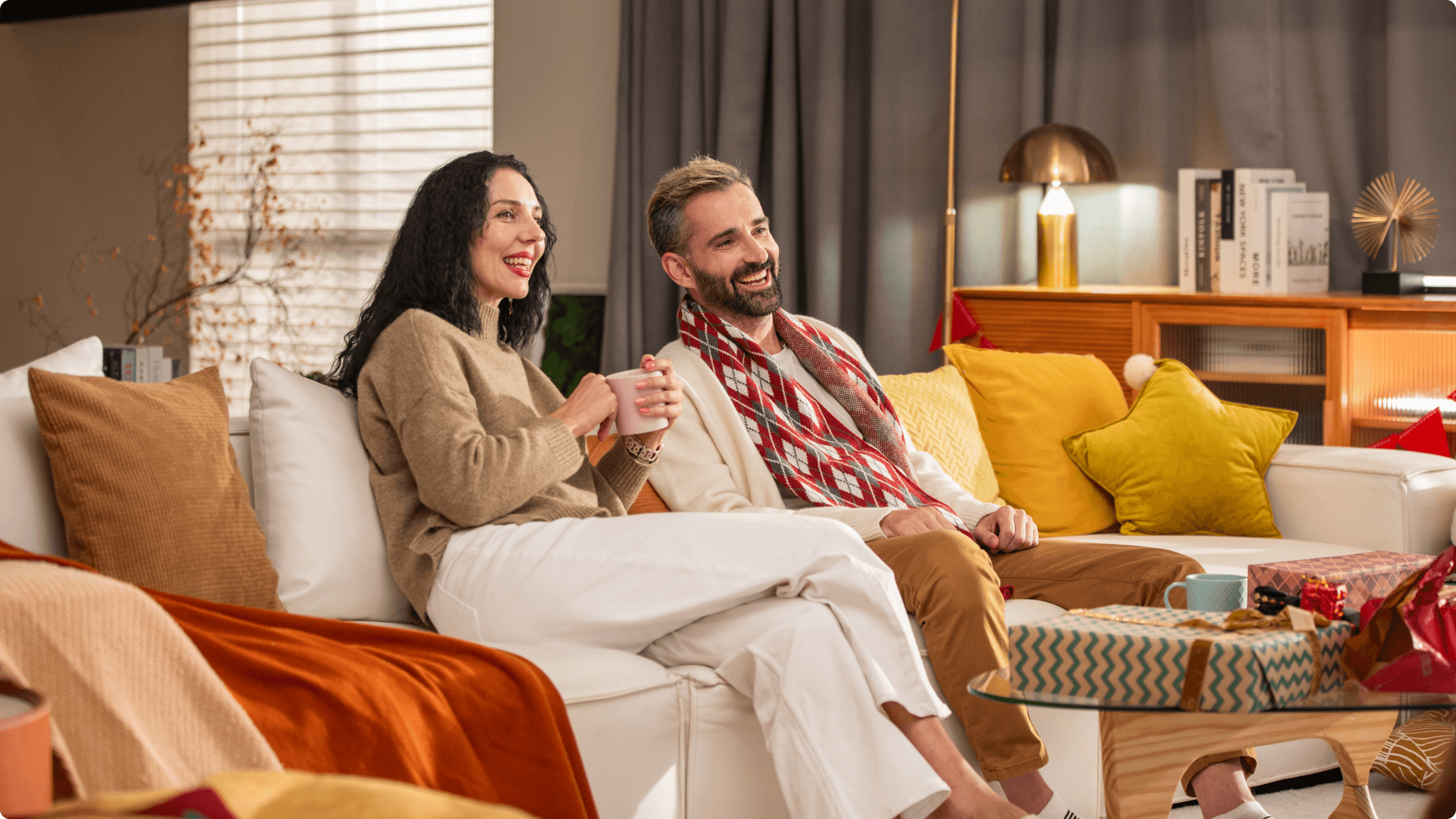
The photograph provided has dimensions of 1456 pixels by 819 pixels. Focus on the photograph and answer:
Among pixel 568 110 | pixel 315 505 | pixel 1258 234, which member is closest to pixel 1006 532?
pixel 315 505

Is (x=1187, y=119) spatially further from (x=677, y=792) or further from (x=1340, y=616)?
(x=677, y=792)

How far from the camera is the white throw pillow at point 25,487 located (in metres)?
1.65

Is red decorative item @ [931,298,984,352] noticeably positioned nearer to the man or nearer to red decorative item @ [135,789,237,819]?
the man

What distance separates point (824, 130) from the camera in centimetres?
409

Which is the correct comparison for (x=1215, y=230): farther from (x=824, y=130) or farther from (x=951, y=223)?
(x=824, y=130)

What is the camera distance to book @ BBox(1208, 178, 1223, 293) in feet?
11.2

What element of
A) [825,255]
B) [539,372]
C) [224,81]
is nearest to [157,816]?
[539,372]

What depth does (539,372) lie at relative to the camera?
6.98 feet

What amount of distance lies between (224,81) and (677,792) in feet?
14.5

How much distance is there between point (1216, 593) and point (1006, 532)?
59 cm

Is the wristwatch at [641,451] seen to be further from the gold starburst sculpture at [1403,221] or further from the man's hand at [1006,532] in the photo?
the gold starburst sculpture at [1403,221]

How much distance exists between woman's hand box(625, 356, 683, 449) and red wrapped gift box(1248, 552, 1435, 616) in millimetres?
812

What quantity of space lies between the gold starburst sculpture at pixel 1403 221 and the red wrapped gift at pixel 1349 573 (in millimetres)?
1880

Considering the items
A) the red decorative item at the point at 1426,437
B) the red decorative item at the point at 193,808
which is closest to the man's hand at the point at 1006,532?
the red decorative item at the point at 1426,437
